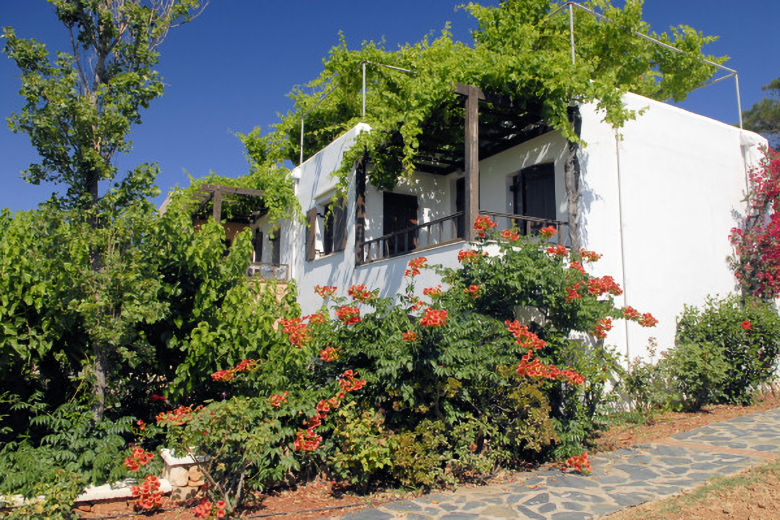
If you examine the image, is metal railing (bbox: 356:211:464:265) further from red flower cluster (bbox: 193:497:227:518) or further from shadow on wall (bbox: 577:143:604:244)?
red flower cluster (bbox: 193:497:227:518)

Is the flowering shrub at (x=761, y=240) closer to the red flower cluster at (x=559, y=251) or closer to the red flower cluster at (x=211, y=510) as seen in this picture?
the red flower cluster at (x=559, y=251)

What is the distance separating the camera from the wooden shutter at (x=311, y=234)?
1266cm

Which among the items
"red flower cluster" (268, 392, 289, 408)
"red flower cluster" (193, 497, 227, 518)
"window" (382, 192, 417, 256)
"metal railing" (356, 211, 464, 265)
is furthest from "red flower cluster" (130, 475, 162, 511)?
"window" (382, 192, 417, 256)

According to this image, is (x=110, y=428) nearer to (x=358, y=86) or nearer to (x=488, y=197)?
(x=488, y=197)

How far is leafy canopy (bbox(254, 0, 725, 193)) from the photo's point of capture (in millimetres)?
8031

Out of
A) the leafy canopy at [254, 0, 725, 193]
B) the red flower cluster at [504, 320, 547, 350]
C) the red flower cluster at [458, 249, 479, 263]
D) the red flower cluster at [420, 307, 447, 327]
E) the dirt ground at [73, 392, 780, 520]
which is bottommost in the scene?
the dirt ground at [73, 392, 780, 520]

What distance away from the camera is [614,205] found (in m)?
8.83

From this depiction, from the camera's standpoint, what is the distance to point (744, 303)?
1031cm

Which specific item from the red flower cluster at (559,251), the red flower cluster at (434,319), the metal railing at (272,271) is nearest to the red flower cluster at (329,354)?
the red flower cluster at (434,319)

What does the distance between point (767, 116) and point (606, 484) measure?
86.4ft

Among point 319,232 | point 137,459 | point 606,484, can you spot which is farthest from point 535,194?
point 137,459

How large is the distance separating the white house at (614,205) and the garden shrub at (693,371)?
43 centimetres

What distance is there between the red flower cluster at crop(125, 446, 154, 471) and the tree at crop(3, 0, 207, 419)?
964 mm

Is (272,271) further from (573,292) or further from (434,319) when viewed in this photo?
(434,319)
